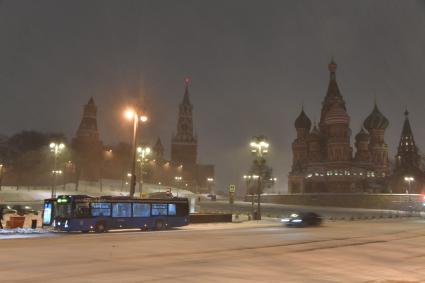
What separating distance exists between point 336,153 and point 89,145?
5665 centimetres

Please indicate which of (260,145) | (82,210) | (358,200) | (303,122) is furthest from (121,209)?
(303,122)

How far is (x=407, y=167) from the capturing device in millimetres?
100125

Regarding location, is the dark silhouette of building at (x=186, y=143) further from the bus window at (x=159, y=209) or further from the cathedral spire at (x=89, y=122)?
the bus window at (x=159, y=209)

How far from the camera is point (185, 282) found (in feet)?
38.2

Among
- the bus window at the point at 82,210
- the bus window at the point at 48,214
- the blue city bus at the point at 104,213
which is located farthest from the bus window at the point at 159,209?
the bus window at the point at 48,214

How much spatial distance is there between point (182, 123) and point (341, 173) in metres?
86.6

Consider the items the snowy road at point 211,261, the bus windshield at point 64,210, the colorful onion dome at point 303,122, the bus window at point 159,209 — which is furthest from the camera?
the colorful onion dome at point 303,122

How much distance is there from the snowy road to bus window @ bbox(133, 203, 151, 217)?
8475mm

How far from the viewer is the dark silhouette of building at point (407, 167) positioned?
9475 cm

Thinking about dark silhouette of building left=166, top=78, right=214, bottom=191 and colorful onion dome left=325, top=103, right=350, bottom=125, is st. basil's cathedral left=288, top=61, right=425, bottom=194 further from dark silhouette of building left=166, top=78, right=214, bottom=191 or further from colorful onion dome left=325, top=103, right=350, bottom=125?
dark silhouette of building left=166, top=78, right=214, bottom=191

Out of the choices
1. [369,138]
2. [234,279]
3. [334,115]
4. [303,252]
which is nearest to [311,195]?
[334,115]

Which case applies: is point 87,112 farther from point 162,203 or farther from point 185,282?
point 185,282

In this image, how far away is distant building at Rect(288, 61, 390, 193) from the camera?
333ft

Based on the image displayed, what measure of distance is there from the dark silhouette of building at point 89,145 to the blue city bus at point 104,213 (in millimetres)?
81060
